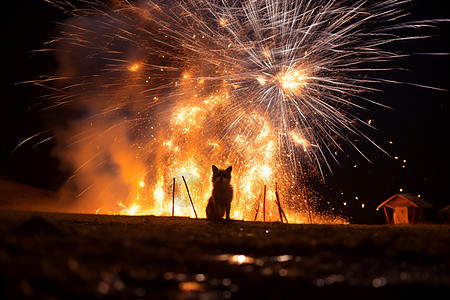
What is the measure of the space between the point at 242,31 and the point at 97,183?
Answer: 15.5 metres

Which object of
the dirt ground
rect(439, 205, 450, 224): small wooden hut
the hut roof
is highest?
the hut roof

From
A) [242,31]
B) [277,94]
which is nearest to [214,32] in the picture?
[242,31]

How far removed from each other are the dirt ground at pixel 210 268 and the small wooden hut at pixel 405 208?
20.6 metres

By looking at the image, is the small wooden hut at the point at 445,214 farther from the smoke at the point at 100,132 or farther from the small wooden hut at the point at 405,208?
the smoke at the point at 100,132

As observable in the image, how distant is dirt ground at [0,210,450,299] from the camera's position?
2984mm

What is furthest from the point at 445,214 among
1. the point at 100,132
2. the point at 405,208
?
the point at 100,132

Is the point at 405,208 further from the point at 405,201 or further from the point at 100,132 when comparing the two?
the point at 100,132

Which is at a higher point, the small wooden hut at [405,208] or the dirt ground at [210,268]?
the small wooden hut at [405,208]

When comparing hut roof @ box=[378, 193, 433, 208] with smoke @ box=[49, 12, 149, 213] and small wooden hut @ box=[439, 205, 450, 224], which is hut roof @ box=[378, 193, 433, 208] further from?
smoke @ box=[49, 12, 149, 213]

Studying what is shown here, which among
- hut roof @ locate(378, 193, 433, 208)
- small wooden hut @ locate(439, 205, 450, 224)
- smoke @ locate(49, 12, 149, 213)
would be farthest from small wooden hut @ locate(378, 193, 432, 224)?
smoke @ locate(49, 12, 149, 213)

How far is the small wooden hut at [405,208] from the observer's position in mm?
23812

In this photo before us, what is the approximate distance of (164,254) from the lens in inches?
165

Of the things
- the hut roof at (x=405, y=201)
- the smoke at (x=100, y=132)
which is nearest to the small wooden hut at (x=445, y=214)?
the hut roof at (x=405, y=201)

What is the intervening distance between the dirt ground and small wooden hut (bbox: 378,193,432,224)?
2056cm
